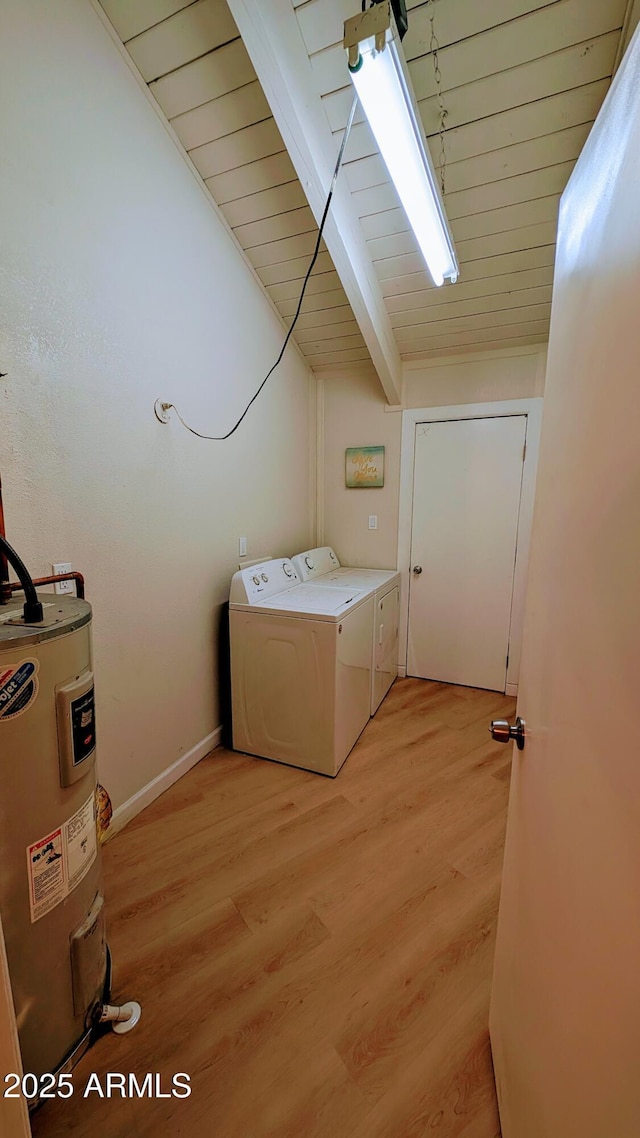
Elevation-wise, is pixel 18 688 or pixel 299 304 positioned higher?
pixel 299 304

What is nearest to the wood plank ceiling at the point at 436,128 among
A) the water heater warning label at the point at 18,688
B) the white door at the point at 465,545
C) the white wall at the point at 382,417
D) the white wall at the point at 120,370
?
the white wall at the point at 120,370

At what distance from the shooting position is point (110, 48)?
1504 millimetres

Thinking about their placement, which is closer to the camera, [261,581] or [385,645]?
[261,581]

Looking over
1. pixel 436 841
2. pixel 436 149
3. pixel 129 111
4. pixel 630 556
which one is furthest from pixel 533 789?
pixel 129 111

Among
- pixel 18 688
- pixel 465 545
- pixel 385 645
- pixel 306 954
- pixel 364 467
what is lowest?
pixel 306 954

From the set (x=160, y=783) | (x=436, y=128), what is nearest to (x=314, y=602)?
(x=160, y=783)

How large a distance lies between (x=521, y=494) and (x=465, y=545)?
0.49m

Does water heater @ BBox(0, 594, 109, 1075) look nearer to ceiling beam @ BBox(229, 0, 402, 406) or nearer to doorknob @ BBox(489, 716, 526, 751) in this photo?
doorknob @ BBox(489, 716, 526, 751)

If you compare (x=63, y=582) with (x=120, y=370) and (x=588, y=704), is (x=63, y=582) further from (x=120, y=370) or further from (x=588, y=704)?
(x=588, y=704)

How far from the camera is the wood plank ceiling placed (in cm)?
140

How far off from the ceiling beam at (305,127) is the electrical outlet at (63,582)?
71.1 inches

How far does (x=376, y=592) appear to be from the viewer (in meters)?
2.55

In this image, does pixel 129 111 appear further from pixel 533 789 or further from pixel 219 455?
pixel 533 789

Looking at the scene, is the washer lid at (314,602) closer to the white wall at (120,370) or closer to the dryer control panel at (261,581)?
the dryer control panel at (261,581)
